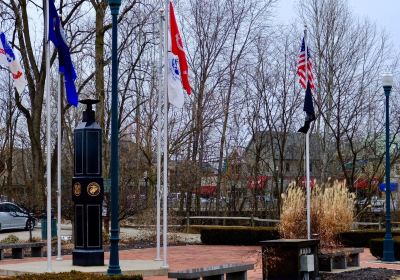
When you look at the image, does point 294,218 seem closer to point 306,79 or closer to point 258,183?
point 306,79

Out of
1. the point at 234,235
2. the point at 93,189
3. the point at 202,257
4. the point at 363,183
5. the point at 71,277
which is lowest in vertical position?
the point at 202,257

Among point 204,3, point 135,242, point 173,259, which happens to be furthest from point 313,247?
point 204,3

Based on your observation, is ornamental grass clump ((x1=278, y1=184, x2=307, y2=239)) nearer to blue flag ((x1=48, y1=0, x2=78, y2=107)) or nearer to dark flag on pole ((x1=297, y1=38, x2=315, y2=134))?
dark flag on pole ((x1=297, y1=38, x2=315, y2=134))

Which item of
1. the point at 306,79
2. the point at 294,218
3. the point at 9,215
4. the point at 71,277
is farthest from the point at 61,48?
the point at 9,215

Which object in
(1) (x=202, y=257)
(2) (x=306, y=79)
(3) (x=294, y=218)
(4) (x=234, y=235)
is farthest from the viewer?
(4) (x=234, y=235)

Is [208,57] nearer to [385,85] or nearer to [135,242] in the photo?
[135,242]

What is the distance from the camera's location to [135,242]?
25.8 m

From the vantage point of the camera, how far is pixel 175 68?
14.9 meters

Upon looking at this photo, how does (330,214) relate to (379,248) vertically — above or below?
above

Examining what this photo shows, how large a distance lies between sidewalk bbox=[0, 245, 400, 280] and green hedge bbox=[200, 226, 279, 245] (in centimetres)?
80

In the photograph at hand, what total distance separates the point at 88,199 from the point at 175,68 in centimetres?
351

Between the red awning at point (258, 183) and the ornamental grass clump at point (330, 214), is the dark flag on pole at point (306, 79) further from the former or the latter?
the red awning at point (258, 183)

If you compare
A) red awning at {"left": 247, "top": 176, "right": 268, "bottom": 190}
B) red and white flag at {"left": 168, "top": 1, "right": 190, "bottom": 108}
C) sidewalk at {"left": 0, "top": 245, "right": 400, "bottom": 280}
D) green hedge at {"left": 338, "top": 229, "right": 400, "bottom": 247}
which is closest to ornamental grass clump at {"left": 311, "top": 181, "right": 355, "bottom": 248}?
sidewalk at {"left": 0, "top": 245, "right": 400, "bottom": 280}

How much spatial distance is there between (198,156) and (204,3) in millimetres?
8401
